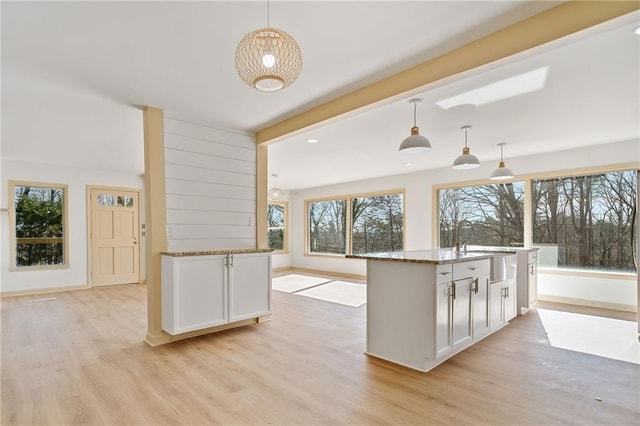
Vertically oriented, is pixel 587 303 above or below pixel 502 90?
below

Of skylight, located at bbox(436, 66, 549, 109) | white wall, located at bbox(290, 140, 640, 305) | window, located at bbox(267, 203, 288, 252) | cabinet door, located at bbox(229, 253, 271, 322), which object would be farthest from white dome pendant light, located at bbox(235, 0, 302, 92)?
window, located at bbox(267, 203, 288, 252)

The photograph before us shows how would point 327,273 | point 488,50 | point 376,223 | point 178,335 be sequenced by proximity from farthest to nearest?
point 327,273, point 376,223, point 178,335, point 488,50

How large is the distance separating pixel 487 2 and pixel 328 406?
2.67m

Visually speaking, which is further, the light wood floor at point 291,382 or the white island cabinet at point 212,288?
the white island cabinet at point 212,288

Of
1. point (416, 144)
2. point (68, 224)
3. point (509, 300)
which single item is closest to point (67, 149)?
point (68, 224)

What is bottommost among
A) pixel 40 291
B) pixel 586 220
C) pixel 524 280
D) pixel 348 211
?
pixel 40 291

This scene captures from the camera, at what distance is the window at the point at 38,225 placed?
6.32 meters

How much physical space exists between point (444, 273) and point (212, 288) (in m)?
2.37

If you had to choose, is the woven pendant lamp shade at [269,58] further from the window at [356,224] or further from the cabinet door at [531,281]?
the window at [356,224]

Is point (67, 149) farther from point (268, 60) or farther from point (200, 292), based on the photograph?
point (268, 60)

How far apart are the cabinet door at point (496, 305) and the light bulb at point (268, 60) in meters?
3.17

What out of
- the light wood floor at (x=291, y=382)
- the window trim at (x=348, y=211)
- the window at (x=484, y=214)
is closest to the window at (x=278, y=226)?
the window trim at (x=348, y=211)

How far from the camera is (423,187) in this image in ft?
23.9

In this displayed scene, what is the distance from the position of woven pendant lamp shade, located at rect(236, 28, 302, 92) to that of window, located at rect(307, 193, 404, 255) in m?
6.15
